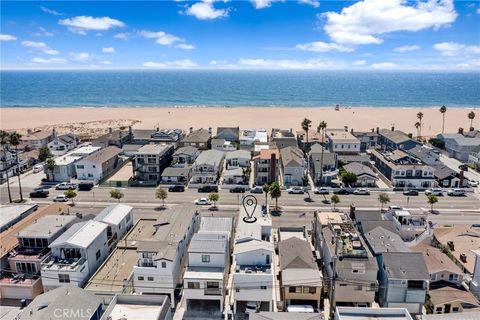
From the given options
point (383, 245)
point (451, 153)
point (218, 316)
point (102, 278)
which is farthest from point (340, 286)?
point (451, 153)

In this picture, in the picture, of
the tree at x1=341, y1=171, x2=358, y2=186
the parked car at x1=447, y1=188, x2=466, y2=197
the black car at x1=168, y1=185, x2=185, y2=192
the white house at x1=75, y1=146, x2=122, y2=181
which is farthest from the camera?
the white house at x1=75, y1=146, x2=122, y2=181

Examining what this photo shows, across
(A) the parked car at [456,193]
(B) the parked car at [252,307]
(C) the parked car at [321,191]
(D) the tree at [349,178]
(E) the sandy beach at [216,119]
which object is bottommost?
(B) the parked car at [252,307]

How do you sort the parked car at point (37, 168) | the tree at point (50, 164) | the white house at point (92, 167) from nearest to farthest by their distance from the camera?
the tree at point (50, 164) → the white house at point (92, 167) → the parked car at point (37, 168)

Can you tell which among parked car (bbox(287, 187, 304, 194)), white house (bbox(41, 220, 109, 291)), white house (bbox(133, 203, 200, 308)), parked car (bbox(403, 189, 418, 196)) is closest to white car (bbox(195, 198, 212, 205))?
parked car (bbox(287, 187, 304, 194))

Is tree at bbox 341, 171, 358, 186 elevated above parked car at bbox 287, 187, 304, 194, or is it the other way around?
tree at bbox 341, 171, 358, 186

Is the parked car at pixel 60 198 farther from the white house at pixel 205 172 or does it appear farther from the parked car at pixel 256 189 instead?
the parked car at pixel 256 189

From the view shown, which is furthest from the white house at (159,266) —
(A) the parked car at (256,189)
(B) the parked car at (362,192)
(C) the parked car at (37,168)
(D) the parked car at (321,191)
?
(C) the parked car at (37,168)

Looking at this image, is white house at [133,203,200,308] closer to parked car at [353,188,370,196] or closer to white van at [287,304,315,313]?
white van at [287,304,315,313]

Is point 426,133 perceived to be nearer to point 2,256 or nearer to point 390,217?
point 390,217
